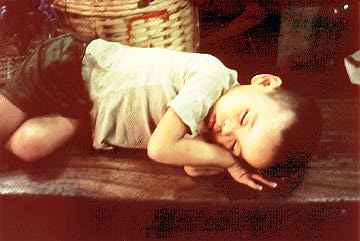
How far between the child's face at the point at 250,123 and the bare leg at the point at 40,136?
32 centimetres

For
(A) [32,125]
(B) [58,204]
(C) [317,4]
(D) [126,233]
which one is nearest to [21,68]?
(A) [32,125]

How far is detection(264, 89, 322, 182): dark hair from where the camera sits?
31.0 inches

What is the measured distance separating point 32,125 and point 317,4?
697mm

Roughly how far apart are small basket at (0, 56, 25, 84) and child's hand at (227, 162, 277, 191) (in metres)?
0.58

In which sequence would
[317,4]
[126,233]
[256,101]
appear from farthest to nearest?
[317,4]
[126,233]
[256,101]

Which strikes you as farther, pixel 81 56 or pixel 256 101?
pixel 81 56

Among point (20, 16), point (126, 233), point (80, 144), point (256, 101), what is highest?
point (20, 16)

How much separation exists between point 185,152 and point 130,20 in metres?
0.36

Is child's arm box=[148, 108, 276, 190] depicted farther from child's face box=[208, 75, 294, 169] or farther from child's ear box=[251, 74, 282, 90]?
child's ear box=[251, 74, 282, 90]

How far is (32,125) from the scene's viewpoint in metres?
0.92

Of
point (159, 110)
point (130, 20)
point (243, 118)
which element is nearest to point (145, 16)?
point (130, 20)

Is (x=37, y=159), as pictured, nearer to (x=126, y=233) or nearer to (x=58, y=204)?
(x=58, y=204)

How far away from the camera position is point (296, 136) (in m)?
0.79

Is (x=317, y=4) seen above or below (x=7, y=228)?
above
